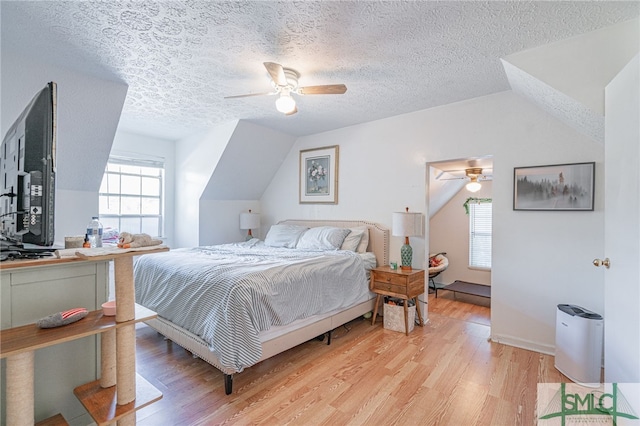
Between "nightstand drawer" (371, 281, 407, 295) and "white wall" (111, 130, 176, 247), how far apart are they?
11.6ft

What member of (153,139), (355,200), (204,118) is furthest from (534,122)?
(153,139)

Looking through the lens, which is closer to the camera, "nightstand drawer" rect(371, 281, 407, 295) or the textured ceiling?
the textured ceiling

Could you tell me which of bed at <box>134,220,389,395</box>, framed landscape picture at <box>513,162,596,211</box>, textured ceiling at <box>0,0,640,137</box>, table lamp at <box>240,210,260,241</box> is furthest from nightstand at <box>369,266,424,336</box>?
table lamp at <box>240,210,260,241</box>

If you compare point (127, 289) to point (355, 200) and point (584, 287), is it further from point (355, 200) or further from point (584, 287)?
point (584, 287)

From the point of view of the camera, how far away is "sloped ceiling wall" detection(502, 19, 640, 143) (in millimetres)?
1807

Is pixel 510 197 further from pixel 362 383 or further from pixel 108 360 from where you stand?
pixel 108 360

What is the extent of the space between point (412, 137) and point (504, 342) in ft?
7.96

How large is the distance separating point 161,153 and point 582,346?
562 cm

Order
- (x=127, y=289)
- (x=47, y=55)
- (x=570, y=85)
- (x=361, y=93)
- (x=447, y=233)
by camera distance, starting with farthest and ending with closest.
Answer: (x=447, y=233), (x=361, y=93), (x=47, y=55), (x=570, y=85), (x=127, y=289)

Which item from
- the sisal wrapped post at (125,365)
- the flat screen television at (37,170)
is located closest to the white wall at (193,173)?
the flat screen television at (37,170)

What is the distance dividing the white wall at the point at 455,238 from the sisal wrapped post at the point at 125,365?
502 centimetres

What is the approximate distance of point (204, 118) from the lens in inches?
149

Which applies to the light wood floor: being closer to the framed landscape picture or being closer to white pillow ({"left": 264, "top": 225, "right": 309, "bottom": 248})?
the framed landscape picture

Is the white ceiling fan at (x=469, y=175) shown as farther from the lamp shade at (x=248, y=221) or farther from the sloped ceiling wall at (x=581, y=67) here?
the lamp shade at (x=248, y=221)
